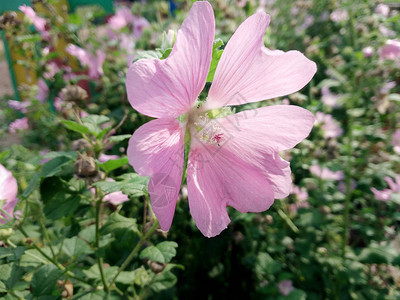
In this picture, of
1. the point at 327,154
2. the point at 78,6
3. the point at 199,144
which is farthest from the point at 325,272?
the point at 78,6

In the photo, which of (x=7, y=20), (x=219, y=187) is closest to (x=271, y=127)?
(x=219, y=187)

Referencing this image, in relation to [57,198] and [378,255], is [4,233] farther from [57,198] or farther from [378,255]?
[378,255]

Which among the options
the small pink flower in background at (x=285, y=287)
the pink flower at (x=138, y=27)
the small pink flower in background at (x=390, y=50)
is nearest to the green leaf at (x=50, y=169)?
the small pink flower in background at (x=285, y=287)

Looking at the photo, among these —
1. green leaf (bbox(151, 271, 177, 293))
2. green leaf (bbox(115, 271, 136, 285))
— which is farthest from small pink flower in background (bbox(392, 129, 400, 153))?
green leaf (bbox(115, 271, 136, 285))

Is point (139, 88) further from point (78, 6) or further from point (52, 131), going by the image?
point (78, 6)

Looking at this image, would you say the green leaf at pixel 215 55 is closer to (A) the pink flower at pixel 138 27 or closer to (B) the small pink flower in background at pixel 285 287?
(B) the small pink flower in background at pixel 285 287

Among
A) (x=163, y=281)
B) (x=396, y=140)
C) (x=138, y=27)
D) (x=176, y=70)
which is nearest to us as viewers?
(x=176, y=70)

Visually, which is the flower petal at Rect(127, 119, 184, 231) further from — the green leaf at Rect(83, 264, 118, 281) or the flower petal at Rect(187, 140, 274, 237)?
the green leaf at Rect(83, 264, 118, 281)

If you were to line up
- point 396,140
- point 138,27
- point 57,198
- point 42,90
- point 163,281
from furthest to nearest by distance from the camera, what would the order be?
point 138,27, point 42,90, point 396,140, point 163,281, point 57,198
